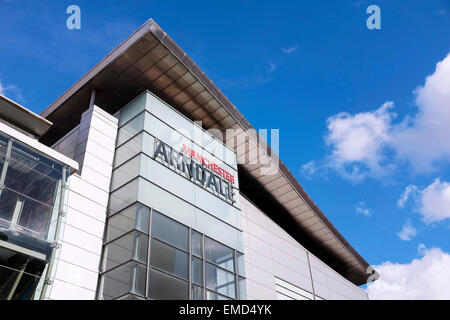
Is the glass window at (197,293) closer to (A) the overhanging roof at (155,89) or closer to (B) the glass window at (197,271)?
(B) the glass window at (197,271)

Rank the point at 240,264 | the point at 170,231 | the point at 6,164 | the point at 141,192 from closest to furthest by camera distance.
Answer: the point at 6,164 → the point at 141,192 → the point at 170,231 → the point at 240,264

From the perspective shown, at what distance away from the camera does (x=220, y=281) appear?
15.2 meters

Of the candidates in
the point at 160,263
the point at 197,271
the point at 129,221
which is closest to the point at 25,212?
the point at 129,221

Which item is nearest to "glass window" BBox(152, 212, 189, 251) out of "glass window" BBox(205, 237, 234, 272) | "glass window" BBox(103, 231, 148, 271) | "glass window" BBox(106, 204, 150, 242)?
"glass window" BBox(106, 204, 150, 242)

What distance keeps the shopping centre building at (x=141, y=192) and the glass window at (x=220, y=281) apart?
0.05 metres

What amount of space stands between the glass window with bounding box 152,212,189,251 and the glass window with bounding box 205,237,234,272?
3.52ft

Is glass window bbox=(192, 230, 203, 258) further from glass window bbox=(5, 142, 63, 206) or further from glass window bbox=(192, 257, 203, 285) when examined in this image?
glass window bbox=(5, 142, 63, 206)

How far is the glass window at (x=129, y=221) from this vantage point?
13648 mm

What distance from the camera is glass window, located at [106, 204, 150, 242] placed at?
13648mm

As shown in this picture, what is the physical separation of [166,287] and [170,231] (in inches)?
81.4

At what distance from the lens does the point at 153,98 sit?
17.6 m

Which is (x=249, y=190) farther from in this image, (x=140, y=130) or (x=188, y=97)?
(x=140, y=130)

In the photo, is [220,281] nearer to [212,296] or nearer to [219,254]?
[212,296]
